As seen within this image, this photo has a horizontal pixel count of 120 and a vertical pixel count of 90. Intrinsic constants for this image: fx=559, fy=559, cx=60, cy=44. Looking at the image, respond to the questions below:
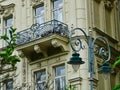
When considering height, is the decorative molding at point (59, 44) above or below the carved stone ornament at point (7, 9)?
below

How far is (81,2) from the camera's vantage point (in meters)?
26.2

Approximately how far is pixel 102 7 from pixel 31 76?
195 inches

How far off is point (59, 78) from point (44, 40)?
1.93 meters

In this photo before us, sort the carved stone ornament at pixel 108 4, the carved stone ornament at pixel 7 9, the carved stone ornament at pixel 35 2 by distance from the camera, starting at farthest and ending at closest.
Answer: the carved stone ornament at pixel 7 9 < the carved stone ornament at pixel 108 4 < the carved stone ornament at pixel 35 2

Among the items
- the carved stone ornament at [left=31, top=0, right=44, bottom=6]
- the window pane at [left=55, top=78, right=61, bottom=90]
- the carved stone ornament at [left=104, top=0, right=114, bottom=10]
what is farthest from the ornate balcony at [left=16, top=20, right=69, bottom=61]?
the carved stone ornament at [left=104, top=0, right=114, bottom=10]

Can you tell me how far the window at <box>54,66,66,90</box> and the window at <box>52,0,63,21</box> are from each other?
2.44 meters

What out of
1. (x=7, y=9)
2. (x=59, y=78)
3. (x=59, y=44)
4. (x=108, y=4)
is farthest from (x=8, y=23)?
(x=108, y=4)

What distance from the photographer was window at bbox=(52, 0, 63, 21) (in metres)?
26.9

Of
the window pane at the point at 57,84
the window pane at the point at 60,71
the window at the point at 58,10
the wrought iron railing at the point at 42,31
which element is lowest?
the window pane at the point at 57,84

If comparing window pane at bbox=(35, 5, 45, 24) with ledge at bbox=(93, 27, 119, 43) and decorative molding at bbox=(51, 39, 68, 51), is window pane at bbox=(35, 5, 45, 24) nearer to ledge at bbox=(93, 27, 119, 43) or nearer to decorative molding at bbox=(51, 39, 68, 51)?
decorative molding at bbox=(51, 39, 68, 51)

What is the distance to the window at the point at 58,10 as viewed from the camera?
88.2 ft

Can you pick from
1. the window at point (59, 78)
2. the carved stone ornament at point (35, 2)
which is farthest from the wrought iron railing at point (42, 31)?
the window at point (59, 78)

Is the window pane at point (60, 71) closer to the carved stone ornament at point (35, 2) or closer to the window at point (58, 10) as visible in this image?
the window at point (58, 10)

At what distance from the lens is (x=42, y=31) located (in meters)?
26.1
